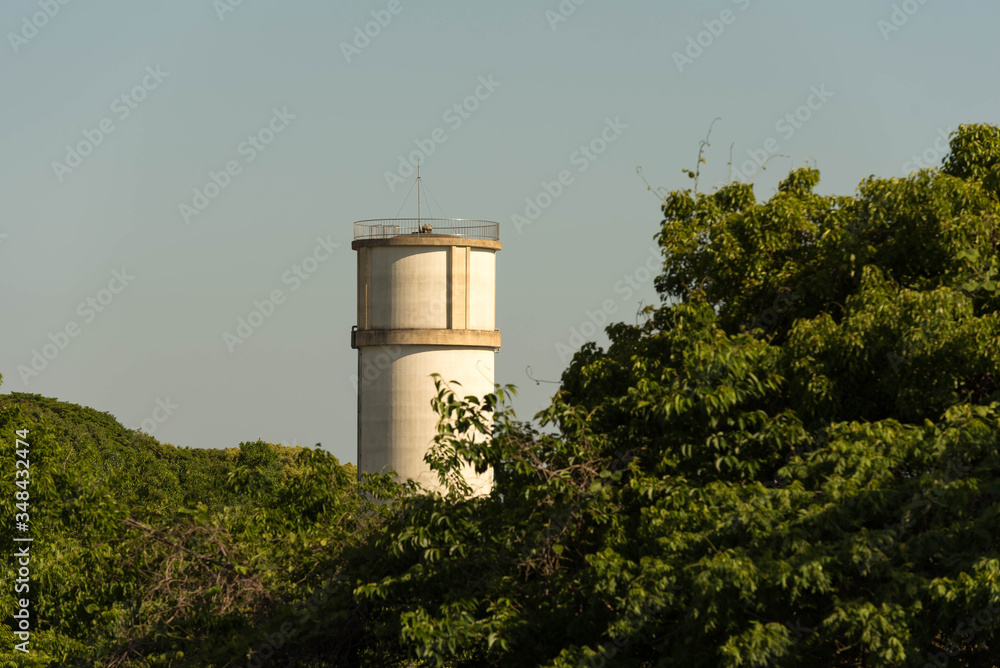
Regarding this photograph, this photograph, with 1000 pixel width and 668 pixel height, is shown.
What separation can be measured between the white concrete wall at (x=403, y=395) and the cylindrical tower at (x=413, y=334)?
34 mm

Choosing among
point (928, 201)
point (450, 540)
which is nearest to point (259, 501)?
point (450, 540)

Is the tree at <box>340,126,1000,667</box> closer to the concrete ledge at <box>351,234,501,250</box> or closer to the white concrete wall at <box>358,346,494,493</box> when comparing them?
the white concrete wall at <box>358,346,494,493</box>

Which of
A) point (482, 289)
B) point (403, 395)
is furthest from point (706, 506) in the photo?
point (482, 289)

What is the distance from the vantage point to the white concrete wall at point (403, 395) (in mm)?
40719

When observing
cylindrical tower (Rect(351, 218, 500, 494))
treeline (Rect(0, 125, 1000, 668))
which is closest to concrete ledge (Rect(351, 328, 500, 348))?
cylindrical tower (Rect(351, 218, 500, 494))

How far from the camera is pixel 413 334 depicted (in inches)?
1622

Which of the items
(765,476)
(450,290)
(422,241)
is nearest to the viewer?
(765,476)

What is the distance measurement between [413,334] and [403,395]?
2.13 m

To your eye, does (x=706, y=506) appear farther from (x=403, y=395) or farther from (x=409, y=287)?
(x=409, y=287)

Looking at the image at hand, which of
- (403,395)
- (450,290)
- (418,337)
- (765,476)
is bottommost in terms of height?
(765,476)

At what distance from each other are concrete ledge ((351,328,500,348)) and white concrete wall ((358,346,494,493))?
0.69 feet

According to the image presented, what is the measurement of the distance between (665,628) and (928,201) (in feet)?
19.8

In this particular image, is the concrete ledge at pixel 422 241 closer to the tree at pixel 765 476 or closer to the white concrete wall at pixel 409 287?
the white concrete wall at pixel 409 287

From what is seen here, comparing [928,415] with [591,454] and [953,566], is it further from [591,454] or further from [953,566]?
[591,454]
